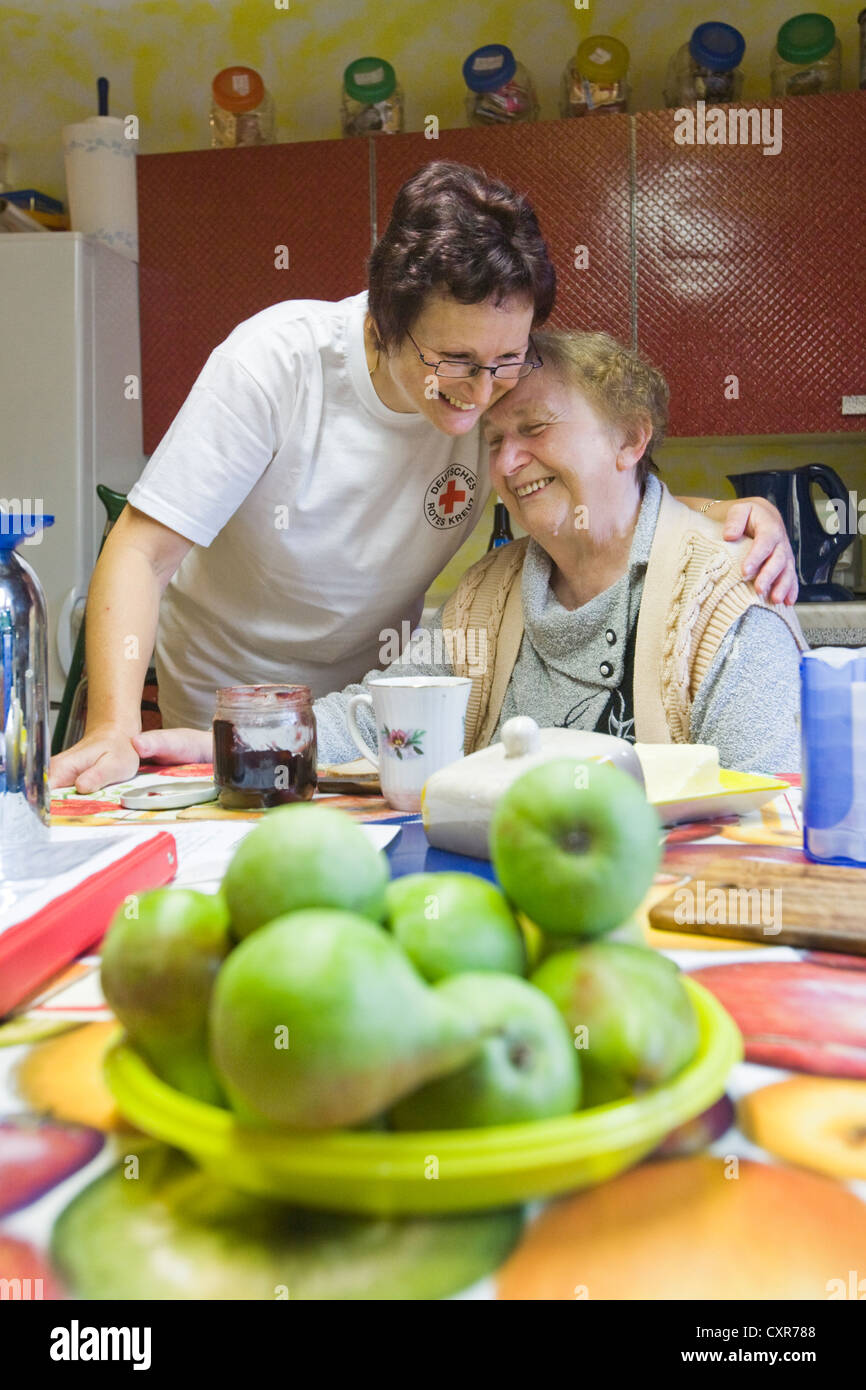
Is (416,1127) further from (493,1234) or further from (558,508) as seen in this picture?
(558,508)

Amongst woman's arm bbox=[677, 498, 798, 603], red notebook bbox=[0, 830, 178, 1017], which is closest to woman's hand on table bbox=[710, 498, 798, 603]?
woman's arm bbox=[677, 498, 798, 603]

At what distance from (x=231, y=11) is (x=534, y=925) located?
4.05 metres

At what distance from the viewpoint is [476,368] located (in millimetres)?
1489

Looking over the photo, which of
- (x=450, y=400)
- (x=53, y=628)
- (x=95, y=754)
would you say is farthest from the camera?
(x=53, y=628)

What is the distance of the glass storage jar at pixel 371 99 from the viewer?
340 centimetres

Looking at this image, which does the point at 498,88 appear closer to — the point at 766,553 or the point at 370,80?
the point at 370,80

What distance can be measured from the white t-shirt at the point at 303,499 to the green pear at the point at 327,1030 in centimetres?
134

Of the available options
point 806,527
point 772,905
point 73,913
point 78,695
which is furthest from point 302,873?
point 806,527

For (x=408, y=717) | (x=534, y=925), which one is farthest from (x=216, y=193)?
(x=534, y=925)

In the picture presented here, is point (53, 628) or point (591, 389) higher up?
point (591, 389)

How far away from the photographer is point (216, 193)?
3449mm

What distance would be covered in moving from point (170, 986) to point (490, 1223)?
5.5 inches

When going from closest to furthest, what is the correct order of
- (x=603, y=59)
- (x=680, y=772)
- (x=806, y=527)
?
1. (x=680, y=772)
2. (x=806, y=527)
3. (x=603, y=59)

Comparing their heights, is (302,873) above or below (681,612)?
below
